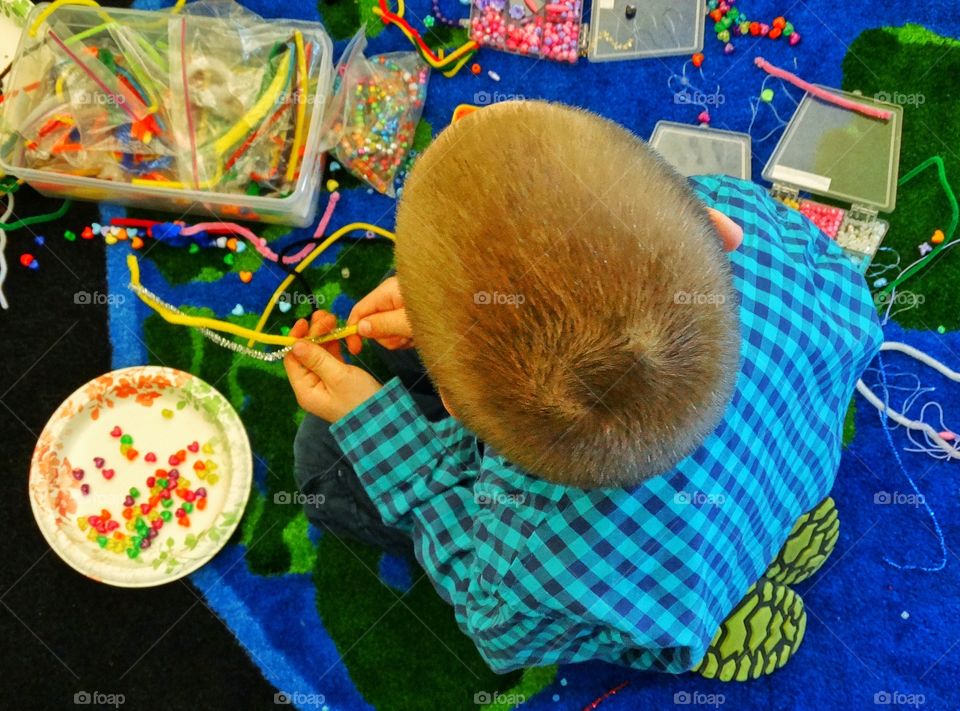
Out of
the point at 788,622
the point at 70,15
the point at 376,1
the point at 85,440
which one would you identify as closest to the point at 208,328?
the point at 85,440

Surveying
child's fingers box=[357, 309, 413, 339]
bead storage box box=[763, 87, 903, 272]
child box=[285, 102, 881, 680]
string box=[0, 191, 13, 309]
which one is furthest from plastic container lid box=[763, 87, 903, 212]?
string box=[0, 191, 13, 309]

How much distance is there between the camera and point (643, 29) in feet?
4.14

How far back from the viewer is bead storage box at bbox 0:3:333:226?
109 cm

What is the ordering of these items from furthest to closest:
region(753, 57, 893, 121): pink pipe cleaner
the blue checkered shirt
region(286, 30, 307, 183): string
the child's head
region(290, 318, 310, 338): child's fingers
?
region(753, 57, 893, 121): pink pipe cleaner → region(286, 30, 307, 183): string → region(290, 318, 310, 338): child's fingers → the blue checkered shirt → the child's head

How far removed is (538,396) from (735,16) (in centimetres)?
106

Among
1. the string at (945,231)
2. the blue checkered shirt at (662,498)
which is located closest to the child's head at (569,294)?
the blue checkered shirt at (662,498)

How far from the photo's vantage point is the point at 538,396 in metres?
0.50

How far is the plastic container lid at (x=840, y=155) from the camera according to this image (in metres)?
1.22

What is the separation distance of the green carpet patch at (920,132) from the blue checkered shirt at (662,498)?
445 millimetres

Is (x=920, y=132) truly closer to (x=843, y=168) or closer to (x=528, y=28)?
(x=843, y=168)

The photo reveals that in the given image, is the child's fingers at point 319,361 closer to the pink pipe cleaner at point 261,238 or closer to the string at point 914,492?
the pink pipe cleaner at point 261,238

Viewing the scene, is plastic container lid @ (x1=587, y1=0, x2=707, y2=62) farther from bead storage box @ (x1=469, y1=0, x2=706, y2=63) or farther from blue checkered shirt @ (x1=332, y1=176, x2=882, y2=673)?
blue checkered shirt @ (x1=332, y1=176, x2=882, y2=673)

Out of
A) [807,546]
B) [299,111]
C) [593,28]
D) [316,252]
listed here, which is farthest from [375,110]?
[807,546]

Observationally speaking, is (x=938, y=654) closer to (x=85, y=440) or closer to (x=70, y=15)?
(x=85, y=440)
